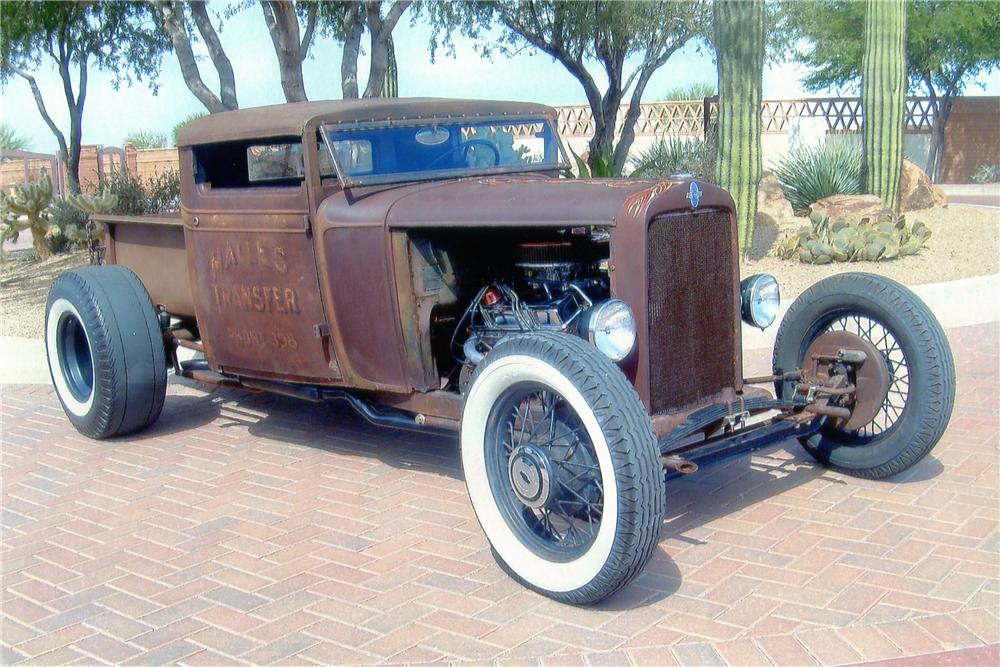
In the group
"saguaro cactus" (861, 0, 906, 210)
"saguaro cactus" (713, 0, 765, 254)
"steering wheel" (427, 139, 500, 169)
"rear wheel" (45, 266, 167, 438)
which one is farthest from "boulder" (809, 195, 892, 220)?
"rear wheel" (45, 266, 167, 438)

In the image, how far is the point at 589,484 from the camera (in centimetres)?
341

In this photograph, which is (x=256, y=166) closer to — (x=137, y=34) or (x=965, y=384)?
(x=965, y=384)

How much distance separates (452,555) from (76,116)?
15707 millimetres

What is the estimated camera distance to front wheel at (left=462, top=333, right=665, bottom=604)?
308 centimetres

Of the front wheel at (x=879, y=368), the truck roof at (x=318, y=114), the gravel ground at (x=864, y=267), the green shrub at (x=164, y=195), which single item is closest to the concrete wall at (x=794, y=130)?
the green shrub at (x=164, y=195)

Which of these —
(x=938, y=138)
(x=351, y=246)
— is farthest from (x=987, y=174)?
(x=351, y=246)

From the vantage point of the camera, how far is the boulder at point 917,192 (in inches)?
518

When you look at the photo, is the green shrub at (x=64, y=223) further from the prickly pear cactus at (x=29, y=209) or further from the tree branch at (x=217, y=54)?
the tree branch at (x=217, y=54)

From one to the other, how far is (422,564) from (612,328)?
1.13 metres

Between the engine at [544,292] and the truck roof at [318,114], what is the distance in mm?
1017

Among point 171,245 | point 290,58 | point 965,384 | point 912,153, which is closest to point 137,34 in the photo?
point 290,58

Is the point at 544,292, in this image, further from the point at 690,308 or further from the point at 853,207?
the point at 853,207

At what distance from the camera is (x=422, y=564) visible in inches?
146

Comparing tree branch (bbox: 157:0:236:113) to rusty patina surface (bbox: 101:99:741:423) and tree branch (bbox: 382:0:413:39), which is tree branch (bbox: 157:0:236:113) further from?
rusty patina surface (bbox: 101:99:741:423)
